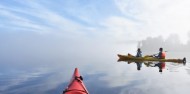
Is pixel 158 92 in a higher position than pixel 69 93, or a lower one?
lower

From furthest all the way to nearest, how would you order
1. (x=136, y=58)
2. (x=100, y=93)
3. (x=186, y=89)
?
(x=136, y=58)
(x=186, y=89)
(x=100, y=93)

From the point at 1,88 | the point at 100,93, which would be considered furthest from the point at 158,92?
the point at 1,88

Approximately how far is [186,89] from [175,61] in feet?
104

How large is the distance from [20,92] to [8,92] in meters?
1.15

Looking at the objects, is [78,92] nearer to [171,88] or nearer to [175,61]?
[171,88]

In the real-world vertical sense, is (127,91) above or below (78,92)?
below

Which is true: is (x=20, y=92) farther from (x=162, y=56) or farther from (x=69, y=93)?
(x=162, y=56)

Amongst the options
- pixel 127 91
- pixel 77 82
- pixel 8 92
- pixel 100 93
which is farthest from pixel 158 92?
pixel 8 92

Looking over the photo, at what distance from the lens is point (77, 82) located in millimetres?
12938

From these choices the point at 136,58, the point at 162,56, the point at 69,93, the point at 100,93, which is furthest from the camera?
the point at 136,58

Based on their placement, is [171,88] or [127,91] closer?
[127,91]

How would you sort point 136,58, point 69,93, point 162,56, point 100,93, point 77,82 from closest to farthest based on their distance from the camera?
point 69,93 < point 77,82 < point 100,93 < point 162,56 < point 136,58

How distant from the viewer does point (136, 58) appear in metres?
55.3

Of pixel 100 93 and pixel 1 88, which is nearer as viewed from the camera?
pixel 100 93
